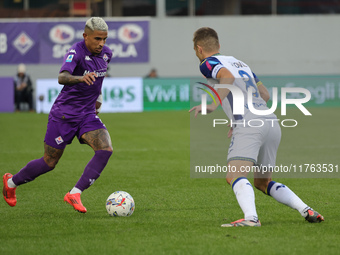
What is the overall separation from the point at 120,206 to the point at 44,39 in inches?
944

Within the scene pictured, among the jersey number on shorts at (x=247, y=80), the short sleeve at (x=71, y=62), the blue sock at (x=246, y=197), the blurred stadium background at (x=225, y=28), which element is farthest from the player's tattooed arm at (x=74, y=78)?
the blurred stadium background at (x=225, y=28)

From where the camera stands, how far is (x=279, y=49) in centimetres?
3119

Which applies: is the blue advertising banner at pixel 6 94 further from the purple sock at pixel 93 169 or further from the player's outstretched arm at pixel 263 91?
the player's outstretched arm at pixel 263 91

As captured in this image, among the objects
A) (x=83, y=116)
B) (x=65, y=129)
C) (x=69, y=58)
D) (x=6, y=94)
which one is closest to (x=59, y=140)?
(x=65, y=129)

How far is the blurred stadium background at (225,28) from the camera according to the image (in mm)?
30688

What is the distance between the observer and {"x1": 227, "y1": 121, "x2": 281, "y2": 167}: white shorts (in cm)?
580

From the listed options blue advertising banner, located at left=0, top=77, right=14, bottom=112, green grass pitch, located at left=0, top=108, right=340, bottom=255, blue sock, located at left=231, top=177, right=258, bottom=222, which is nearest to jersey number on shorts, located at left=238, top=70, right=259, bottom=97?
blue sock, located at left=231, top=177, right=258, bottom=222

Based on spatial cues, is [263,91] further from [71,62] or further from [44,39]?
[44,39]

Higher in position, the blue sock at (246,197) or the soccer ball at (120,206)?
the blue sock at (246,197)

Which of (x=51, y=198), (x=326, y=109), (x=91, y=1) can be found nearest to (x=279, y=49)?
(x=326, y=109)

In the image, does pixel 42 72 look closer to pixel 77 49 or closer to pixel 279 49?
pixel 279 49

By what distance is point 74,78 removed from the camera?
6.59 m

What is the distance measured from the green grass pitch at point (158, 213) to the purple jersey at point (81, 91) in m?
1.11

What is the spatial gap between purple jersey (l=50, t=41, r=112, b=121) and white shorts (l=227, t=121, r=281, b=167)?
Answer: 1.88 meters
